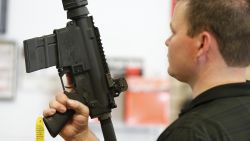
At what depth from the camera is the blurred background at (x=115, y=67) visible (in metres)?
2.12

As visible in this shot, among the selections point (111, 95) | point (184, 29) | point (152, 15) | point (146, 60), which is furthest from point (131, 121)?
point (184, 29)

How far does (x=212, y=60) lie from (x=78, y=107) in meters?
A: 0.35

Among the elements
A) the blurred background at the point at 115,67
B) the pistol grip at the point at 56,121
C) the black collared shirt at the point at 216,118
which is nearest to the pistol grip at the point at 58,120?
the pistol grip at the point at 56,121

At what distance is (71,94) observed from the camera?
1.17m

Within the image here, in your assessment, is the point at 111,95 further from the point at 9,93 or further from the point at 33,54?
the point at 9,93

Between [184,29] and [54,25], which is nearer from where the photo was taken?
[184,29]

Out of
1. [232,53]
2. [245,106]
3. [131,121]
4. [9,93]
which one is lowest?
[131,121]

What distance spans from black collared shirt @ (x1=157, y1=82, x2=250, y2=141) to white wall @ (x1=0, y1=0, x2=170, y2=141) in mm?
1185

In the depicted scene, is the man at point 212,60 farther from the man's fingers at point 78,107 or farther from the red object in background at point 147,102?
the red object in background at point 147,102

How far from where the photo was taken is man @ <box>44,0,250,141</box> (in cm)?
105

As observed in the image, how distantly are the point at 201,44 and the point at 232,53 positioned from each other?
79mm

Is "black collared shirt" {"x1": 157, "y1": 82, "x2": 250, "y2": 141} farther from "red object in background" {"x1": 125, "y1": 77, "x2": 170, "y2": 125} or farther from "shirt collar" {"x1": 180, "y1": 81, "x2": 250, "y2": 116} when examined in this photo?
"red object in background" {"x1": 125, "y1": 77, "x2": 170, "y2": 125}

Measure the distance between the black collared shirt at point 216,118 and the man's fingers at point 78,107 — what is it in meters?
0.23

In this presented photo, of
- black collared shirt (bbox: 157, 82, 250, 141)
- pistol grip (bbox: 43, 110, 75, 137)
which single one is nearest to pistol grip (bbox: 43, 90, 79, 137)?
pistol grip (bbox: 43, 110, 75, 137)
